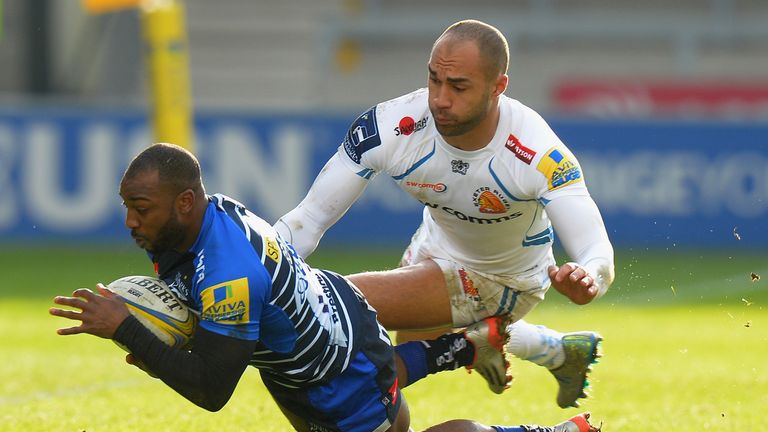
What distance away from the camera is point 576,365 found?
7.32m

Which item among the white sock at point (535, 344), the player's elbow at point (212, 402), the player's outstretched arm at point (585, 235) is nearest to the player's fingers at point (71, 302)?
the player's elbow at point (212, 402)

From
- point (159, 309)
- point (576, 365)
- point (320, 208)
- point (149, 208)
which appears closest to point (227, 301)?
point (159, 309)

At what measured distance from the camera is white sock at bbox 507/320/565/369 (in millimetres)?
7215

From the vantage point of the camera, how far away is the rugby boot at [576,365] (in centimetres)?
725

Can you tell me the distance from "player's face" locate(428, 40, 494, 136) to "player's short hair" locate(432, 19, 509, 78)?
3 centimetres

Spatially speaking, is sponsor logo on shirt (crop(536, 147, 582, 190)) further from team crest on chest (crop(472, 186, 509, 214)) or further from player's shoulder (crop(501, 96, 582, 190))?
team crest on chest (crop(472, 186, 509, 214))

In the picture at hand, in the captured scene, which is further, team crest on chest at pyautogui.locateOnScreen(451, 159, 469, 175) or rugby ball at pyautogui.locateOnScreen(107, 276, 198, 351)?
team crest on chest at pyautogui.locateOnScreen(451, 159, 469, 175)

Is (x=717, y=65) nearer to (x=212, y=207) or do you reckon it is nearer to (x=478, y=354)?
(x=478, y=354)

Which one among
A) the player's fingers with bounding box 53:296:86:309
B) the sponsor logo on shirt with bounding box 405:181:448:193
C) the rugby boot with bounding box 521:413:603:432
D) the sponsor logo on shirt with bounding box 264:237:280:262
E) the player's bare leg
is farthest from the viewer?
the player's bare leg

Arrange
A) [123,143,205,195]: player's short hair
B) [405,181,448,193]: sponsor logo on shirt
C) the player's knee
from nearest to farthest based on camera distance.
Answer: [123,143,205,195]: player's short hair < the player's knee < [405,181,448,193]: sponsor logo on shirt

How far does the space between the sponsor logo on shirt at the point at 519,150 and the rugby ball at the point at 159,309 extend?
76.9 inches

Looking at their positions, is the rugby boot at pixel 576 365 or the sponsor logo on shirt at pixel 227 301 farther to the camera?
the rugby boot at pixel 576 365

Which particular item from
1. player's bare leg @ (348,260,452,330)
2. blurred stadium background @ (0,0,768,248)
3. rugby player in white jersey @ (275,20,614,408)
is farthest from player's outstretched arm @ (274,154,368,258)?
blurred stadium background @ (0,0,768,248)

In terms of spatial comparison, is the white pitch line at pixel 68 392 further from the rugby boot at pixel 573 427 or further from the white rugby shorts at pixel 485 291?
the rugby boot at pixel 573 427
